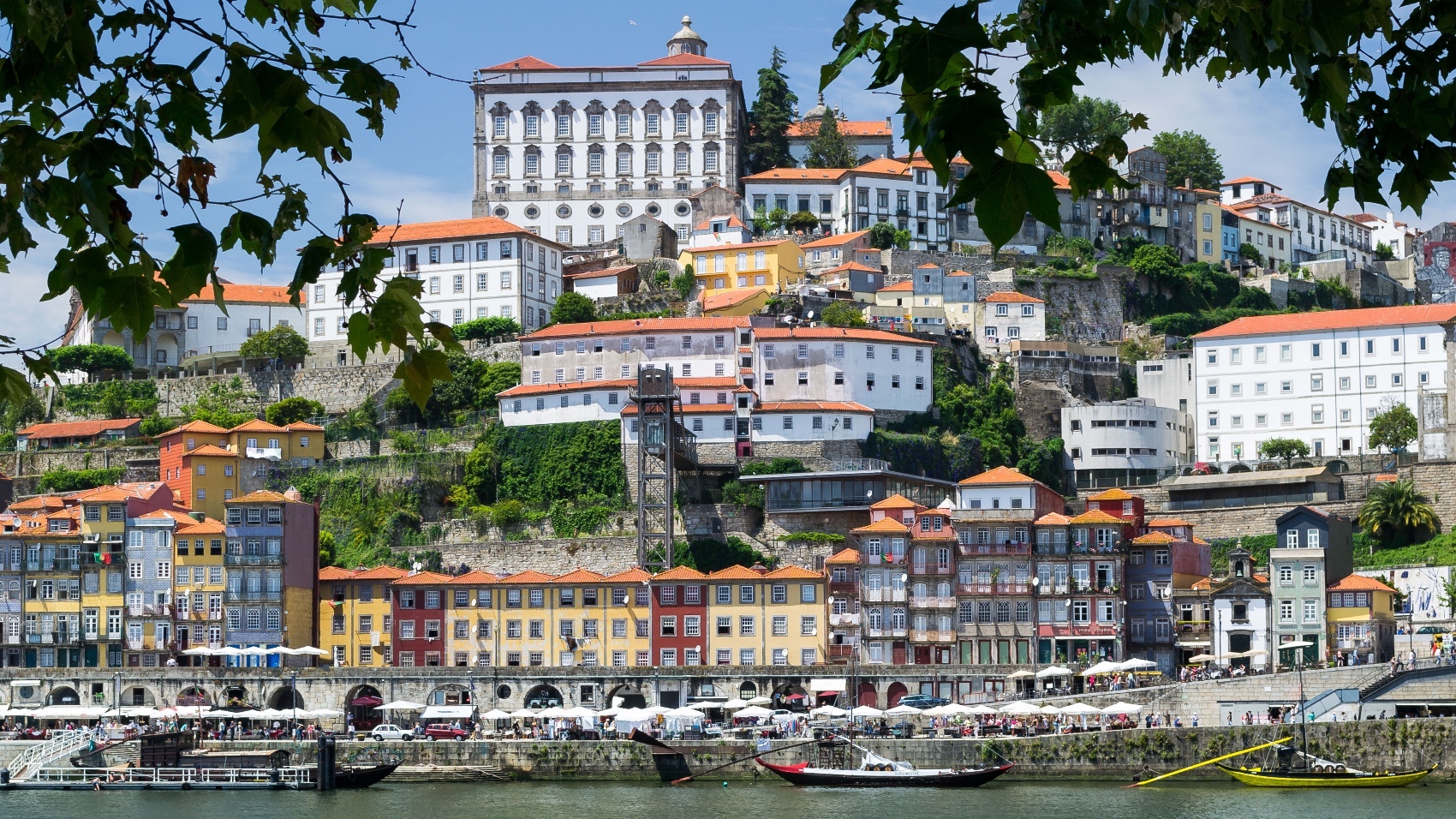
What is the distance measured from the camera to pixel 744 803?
4772cm

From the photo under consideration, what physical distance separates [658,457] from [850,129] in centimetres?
4240

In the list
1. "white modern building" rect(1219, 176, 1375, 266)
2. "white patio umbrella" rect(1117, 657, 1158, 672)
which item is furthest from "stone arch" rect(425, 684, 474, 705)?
"white modern building" rect(1219, 176, 1375, 266)

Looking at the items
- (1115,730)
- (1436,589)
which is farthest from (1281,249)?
(1115,730)

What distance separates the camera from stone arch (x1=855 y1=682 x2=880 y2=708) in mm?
59125

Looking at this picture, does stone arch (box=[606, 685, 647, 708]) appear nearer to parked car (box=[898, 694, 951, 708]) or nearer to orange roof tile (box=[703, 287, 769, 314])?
parked car (box=[898, 694, 951, 708])

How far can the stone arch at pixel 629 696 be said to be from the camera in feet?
199

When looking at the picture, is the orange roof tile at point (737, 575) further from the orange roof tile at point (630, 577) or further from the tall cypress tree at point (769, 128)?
the tall cypress tree at point (769, 128)

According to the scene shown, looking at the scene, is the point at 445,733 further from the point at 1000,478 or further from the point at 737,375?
the point at 737,375

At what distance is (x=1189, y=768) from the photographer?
4962cm

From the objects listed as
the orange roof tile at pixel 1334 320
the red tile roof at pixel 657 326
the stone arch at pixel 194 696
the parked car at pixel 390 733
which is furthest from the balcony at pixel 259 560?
the orange roof tile at pixel 1334 320

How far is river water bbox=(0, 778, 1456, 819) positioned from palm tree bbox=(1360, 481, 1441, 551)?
22.1 meters

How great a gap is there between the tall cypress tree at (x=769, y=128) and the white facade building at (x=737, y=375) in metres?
29.5

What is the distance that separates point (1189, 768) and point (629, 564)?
25.2m

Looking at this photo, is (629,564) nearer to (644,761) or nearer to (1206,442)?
(644,761)
